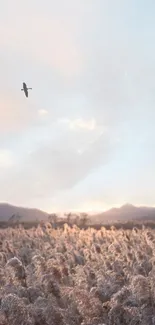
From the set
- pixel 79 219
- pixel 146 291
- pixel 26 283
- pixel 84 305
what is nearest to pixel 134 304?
pixel 146 291

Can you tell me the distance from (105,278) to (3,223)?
1901 inches

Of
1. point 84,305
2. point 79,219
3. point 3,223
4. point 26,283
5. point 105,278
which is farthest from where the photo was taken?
point 3,223

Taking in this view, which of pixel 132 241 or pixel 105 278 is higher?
pixel 132 241

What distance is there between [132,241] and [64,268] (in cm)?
688

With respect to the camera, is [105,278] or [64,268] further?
[64,268]

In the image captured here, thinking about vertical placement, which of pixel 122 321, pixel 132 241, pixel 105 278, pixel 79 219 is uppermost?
pixel 79 219

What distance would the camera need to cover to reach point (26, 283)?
1123cm

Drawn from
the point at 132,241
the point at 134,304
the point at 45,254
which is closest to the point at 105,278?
the point at 134,304

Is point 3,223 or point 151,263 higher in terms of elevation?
point 3,223

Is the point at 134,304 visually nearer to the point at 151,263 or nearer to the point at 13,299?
the point at 13,299

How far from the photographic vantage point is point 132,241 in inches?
718

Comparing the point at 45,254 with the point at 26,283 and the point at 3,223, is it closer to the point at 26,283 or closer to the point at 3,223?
the point at 26,283

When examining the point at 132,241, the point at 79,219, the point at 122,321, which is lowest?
the point at 122,321

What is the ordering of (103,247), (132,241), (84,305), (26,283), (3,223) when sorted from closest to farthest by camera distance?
(84,305) → (26,283) → (103,247) → (132,241) → (3,223)
